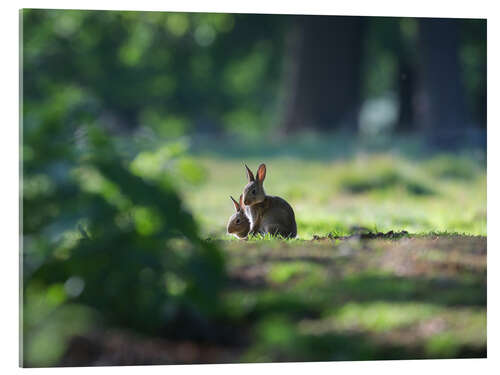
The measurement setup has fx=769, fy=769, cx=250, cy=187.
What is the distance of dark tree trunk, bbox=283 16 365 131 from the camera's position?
14016mm

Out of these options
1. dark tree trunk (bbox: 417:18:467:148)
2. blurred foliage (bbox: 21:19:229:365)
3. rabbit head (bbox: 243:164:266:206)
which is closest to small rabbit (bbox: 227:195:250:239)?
rabbit head (bbox: 243:164:266:206)

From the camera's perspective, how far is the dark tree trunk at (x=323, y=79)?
46.0ft

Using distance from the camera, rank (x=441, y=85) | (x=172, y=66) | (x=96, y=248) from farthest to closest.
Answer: (x=172, y=66) < (x=441, y=85) < (x=96, y=248)

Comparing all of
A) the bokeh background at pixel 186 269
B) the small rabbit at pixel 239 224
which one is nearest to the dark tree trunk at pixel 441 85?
the bokeh background at pixel 186 269

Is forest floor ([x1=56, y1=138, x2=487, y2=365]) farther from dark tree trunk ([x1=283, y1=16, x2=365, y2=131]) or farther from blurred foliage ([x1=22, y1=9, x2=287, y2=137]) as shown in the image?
blurred foliage ([x1=22, y1=9, x2=287, y2=137])

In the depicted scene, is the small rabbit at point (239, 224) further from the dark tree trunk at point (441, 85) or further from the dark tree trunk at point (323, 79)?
the dark tree trunk at point (323, 79)

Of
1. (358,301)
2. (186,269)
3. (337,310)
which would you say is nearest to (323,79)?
(358,301)

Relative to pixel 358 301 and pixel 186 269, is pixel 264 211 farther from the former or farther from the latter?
pixel 186 269

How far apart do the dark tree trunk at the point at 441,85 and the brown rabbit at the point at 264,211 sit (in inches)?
239

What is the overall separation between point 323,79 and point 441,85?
283 cm

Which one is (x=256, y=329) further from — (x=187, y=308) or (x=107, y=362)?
(x=107, y=362)

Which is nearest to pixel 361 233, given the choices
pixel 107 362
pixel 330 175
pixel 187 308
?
pixel 187 308

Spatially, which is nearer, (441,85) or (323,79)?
(441,85)

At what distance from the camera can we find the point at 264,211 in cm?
604
